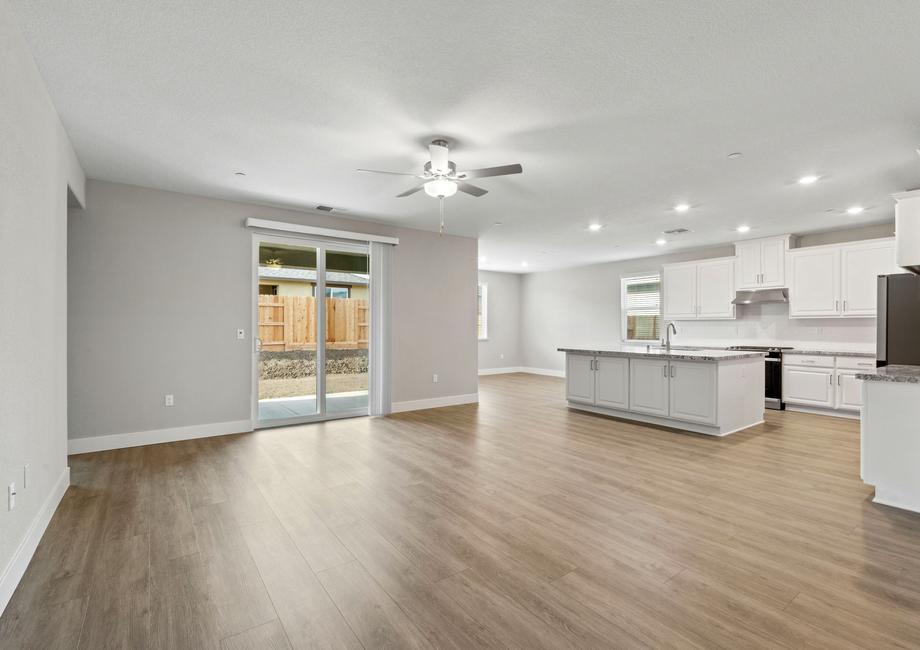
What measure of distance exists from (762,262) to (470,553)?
6762 millimetres

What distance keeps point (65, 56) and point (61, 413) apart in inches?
94.5

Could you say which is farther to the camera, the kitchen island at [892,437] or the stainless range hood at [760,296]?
the stainless range hood at [760,296]

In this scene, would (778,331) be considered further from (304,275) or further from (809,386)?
(304,275)

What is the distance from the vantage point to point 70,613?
1.90m

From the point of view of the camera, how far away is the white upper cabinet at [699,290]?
7270mm

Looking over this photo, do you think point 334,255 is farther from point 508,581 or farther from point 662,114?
point 508,581

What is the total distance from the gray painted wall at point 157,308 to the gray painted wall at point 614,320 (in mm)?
6298

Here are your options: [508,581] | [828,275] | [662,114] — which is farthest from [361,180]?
[828,275]

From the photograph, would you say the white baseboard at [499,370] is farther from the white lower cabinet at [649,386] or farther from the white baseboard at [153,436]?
the white baseboard at [153,436]

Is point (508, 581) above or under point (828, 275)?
under

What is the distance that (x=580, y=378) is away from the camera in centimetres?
623

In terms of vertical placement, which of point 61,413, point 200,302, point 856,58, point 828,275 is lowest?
point 61,413

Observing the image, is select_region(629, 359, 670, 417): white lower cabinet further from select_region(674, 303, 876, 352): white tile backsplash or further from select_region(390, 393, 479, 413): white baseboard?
select_region(674, 303, 876, 352): white tile backsplash

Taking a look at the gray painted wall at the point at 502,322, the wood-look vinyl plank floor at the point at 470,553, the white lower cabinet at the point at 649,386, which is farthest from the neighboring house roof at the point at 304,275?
the gray painted wall at the point at 502,322
